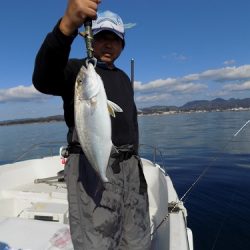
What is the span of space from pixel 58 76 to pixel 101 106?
47cm

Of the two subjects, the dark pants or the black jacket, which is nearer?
the black jacket

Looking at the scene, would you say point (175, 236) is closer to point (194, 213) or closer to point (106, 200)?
point (106, 200)

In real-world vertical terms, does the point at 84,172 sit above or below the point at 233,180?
above

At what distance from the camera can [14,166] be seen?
838 centimetres

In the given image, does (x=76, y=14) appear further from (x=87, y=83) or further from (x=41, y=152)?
(x=41, y=152)

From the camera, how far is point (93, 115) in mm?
→ 2557

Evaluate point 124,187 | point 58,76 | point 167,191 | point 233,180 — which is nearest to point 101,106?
point 58,76

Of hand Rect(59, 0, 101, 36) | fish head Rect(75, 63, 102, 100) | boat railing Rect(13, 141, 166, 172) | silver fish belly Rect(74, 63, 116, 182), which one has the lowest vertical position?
boat railing Rect(13, 141, 166, 172)

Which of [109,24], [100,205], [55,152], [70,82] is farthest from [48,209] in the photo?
[55,152]

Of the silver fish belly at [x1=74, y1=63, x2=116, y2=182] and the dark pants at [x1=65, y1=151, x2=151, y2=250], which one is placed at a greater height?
the silver fish belly at [x1=74, y1=63, x2=116, y2=182]

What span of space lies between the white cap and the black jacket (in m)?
0.34

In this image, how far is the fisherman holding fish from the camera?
2492 mm

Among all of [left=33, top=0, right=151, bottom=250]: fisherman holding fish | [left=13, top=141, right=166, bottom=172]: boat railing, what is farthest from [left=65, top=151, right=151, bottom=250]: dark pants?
[left=13, top=141, right=166, bottom=172]: boat railing

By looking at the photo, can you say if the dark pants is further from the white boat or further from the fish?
the white boat
